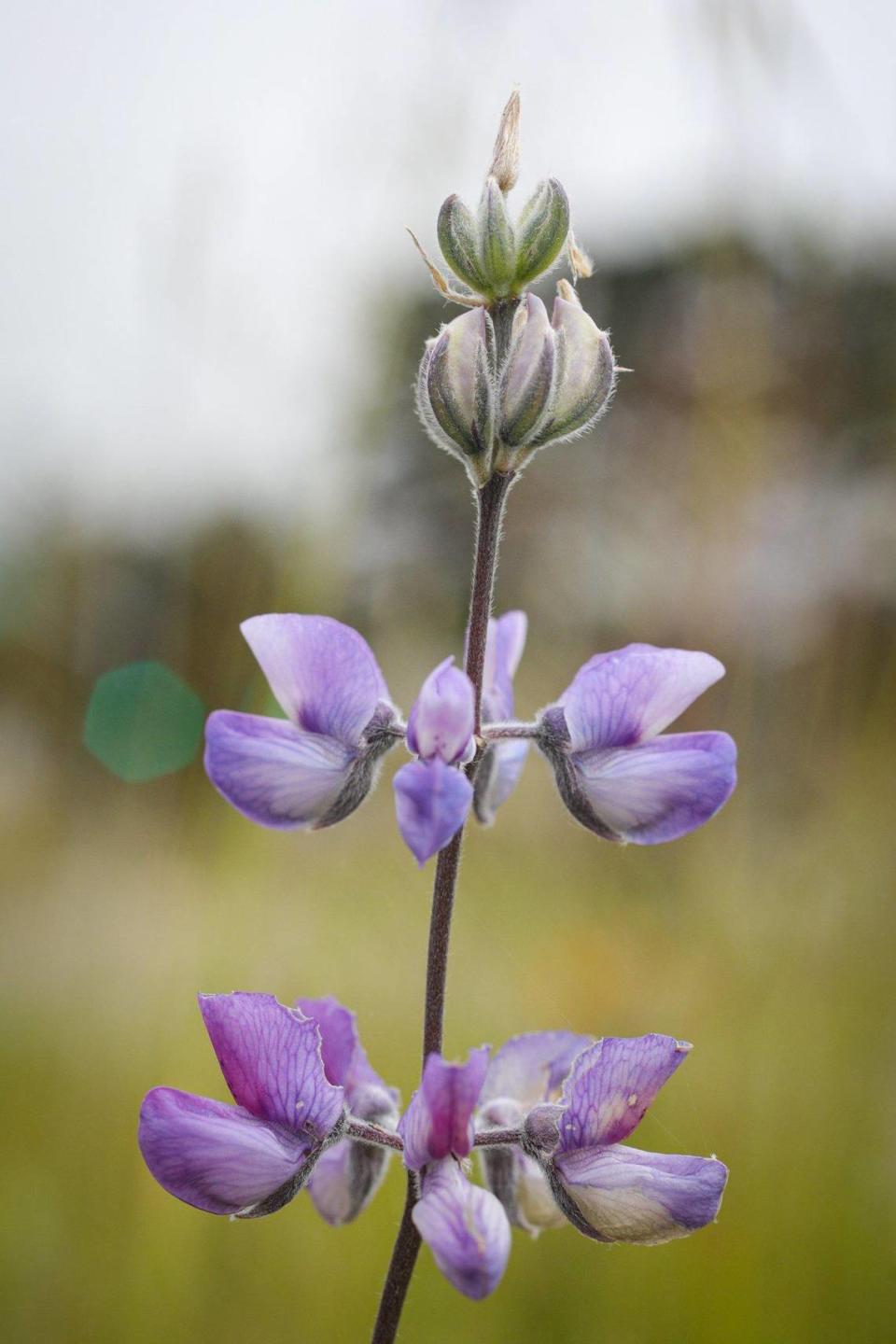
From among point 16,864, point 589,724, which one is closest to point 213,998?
point 589,724

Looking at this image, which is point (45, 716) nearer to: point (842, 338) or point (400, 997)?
point (400, 997)

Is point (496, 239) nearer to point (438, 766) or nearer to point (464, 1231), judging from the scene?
point (438, 766)

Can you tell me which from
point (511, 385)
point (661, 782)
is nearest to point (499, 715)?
point (661, 782)

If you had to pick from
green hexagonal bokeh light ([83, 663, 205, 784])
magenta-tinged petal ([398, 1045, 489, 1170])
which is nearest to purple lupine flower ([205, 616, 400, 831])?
magenta-tinged petal ([398, 1045, 489, 1170])

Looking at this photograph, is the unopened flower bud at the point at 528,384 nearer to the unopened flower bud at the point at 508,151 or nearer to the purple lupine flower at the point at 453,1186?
the unopened flower bud at the point at 508,151

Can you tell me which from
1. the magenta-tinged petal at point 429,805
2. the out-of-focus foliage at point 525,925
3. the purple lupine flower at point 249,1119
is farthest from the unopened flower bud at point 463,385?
the out-of-focus foliage at point 525,925
